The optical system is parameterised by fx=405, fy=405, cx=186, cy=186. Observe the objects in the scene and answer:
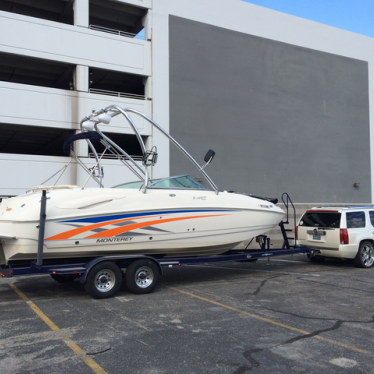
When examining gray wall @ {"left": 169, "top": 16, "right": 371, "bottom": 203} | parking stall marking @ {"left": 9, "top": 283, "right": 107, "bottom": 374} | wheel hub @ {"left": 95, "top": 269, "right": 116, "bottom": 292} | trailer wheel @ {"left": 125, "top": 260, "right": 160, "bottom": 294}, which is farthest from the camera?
gray wall @ {"left": 169, "top": 16, "right": 371, "bottom": 203}

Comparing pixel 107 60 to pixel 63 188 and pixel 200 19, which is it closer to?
pixel 200 19

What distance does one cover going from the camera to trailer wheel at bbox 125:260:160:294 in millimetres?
7809

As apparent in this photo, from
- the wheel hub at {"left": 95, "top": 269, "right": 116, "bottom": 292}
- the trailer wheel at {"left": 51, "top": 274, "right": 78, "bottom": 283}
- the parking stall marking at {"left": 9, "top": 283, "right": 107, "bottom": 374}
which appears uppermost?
the wheel hub at {"left": 95, "top": 269, "right": 116, "bottom": 292}

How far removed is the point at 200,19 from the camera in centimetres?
1873

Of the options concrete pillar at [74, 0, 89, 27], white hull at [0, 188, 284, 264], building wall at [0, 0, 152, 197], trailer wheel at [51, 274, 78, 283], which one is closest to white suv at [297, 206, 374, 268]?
white hull at [0, 188, 284, 264]

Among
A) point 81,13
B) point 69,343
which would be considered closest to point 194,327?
point 69,343

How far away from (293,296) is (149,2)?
1483cm

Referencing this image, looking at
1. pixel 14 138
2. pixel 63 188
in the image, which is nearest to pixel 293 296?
pixel 63 188

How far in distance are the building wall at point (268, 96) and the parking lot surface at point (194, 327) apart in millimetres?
10335

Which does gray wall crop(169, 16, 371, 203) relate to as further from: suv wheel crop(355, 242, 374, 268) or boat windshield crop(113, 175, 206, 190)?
boat windshield crop(113, 175, 206, 190)

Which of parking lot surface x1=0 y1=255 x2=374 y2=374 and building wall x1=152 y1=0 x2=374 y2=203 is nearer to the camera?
parking lot surface x1=0 y1=255 x2=374 y2=374

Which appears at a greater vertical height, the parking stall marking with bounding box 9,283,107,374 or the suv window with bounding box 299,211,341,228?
the suv window with bounding box 299,211,341,228

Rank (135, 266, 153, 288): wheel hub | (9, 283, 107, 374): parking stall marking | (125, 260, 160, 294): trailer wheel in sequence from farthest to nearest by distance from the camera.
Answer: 1. (135, 266, 153, 288): wheel hub
2. (125, 260, 160, 294): trailer wheel
3. (9, 283, 107, 374): parking stall marking

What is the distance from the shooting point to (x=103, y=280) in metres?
7.64
